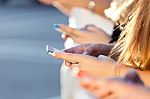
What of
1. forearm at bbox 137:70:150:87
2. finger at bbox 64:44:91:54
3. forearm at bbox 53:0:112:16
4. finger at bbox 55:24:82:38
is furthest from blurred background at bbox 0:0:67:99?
forearm at bbox 137:70:150:87

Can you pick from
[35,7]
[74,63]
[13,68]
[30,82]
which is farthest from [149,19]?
[35,7]

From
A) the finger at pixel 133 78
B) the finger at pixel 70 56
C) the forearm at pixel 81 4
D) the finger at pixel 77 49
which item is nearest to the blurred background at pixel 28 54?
the forearm at pixel 81 4

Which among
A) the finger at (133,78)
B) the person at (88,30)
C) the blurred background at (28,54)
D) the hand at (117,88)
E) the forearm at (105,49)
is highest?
the finger at (133,78)

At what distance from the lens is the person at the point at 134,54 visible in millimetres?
1454

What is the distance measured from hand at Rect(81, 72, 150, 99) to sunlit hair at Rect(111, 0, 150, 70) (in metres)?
0.27

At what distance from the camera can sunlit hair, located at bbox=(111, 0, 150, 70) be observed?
1455 millimetres

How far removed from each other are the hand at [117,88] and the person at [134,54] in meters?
0.21

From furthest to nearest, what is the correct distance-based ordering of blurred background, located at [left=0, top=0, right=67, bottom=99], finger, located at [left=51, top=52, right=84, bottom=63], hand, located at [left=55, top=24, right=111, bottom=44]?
blurred background, located at [left=0, top=0, right=67, bottom=99] → hand, located at [left=55, top=24, right=111, bottom=44] → finger, located at [left=51, top=52, right=84, bottom=63]

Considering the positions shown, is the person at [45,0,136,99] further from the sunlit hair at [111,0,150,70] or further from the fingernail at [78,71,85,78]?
the fingernail at [78,71,85,78]

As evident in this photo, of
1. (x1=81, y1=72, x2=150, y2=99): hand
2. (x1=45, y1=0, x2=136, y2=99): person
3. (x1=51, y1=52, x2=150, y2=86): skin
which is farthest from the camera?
(x1=45, y1=0, x2=136, y2=99): person

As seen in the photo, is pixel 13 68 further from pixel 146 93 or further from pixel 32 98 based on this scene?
pixel 146 93

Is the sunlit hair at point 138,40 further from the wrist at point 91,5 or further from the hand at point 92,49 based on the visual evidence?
the wrist at point 91,5

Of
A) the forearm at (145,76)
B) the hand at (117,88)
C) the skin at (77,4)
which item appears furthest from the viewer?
the skin at (77,4)

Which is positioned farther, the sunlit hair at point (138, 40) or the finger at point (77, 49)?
the finger at point (77, 49)
